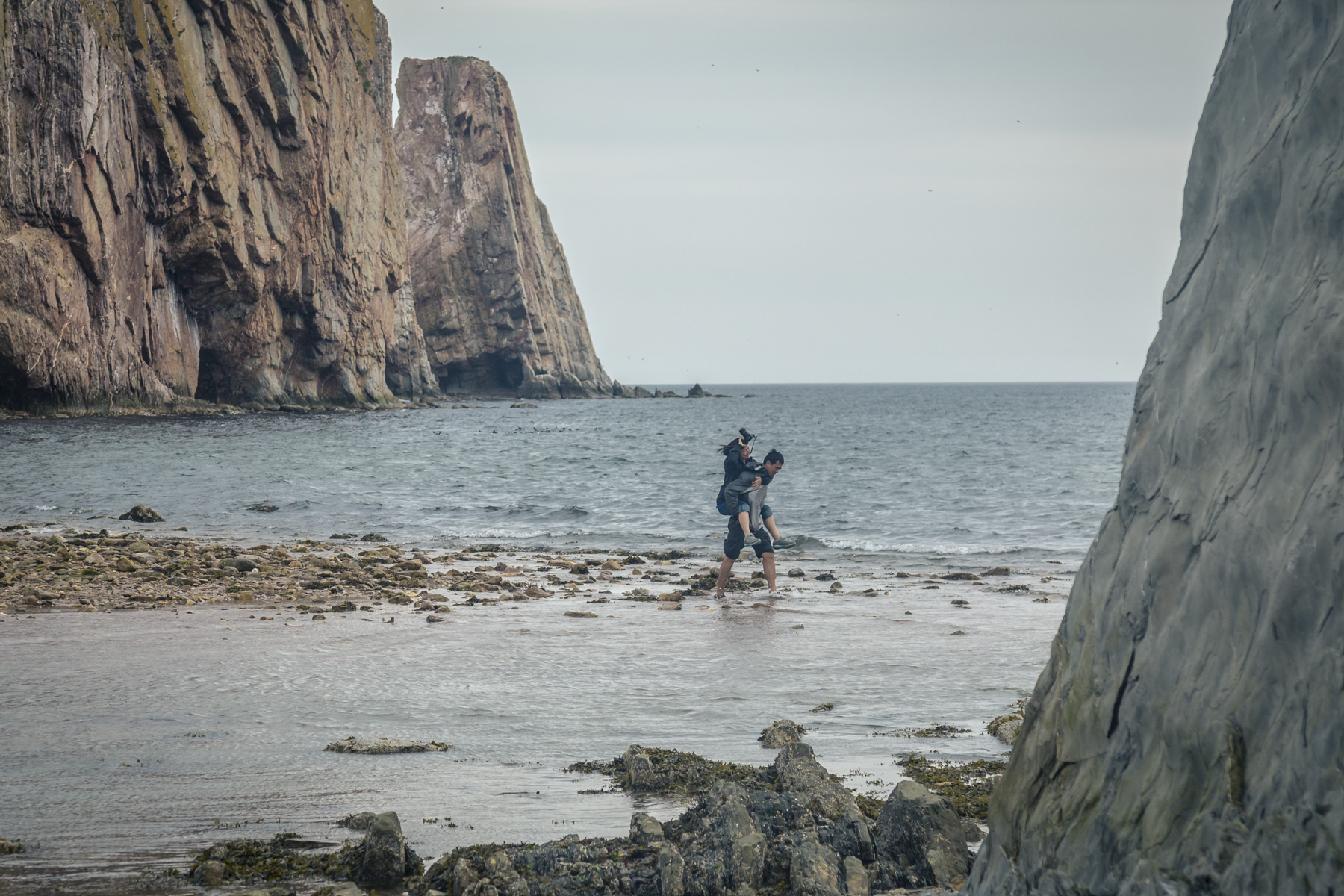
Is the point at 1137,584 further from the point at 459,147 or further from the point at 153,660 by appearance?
the point at 459,147

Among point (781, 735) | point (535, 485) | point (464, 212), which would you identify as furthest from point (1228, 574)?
point (464, 212)

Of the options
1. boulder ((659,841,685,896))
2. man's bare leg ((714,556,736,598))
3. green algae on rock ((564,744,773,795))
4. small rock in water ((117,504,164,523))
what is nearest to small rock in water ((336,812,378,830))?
green algae on rock ((564,744,773,795))

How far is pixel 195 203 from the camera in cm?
5325

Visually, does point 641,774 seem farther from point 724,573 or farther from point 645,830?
point 724,573

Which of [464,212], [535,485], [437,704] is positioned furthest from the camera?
[464,212]

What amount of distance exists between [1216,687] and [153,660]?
306 inches

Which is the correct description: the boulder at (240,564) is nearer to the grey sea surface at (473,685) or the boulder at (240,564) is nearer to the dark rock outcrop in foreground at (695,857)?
the grey sea surface at (473,685)

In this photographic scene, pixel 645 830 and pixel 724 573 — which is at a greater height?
pixel 645 830

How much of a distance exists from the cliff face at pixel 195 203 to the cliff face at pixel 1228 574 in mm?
45428

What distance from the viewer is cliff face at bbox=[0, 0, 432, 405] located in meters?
41.4

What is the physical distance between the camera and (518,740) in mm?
6363

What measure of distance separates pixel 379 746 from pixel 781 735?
2.33m

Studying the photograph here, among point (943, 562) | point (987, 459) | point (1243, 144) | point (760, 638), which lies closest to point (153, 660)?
point (760, 638)

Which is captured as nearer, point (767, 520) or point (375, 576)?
point (767, 520)
